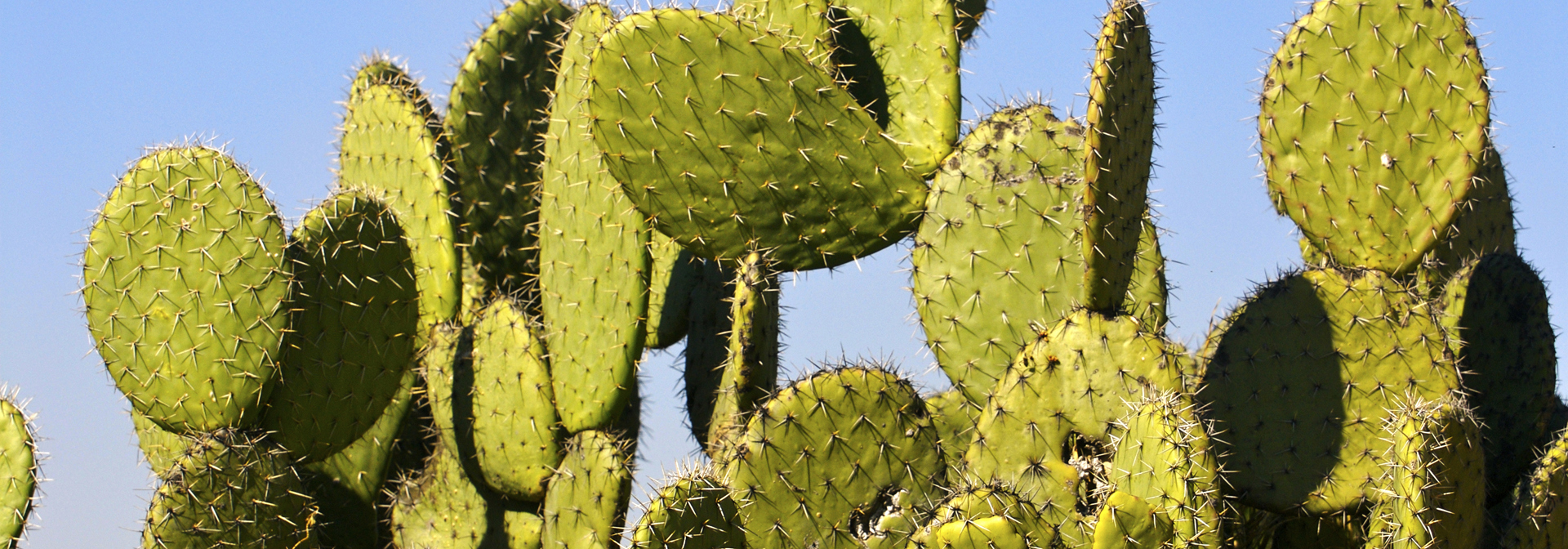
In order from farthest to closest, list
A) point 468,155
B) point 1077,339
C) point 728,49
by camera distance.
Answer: point 468,155 < point 728,49 < point 1077,339

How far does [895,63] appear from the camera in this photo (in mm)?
3354

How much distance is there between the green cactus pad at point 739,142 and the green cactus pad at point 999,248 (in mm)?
137

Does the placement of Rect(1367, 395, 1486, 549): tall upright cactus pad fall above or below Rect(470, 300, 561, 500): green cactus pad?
below

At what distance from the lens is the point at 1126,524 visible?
239 cm

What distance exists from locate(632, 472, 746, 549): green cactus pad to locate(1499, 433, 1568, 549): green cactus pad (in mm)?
1578

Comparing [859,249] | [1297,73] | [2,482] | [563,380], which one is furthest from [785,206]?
[2,482]

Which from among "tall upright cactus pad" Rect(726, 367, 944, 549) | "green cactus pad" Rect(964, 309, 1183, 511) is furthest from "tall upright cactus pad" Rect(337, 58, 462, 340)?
"green cactus pad" Rect(964, 309, 1183, 511)

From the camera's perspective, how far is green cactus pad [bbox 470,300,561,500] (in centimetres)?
356

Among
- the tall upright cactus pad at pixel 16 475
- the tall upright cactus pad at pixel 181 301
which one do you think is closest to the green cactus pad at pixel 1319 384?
the tall upright cactus pad at pixel 181 301

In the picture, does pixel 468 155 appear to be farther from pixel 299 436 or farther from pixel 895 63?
pixel 895 63

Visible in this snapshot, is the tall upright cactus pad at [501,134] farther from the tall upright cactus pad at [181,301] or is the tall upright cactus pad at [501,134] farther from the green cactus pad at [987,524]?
the green cactus pad at [987,524]

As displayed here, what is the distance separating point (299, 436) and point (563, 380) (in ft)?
2.16

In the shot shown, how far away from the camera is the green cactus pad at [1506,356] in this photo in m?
3.24

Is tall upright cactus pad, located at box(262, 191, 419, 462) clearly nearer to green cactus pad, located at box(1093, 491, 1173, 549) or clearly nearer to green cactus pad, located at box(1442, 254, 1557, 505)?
green cactus pad, located at box(1093, 491, 1173, 549)
